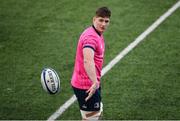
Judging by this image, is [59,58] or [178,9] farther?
[178,9]

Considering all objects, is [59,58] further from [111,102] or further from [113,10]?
[113,10]

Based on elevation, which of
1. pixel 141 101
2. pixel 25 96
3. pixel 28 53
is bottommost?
pixel 141 101

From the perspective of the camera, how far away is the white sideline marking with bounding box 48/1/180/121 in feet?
26.5

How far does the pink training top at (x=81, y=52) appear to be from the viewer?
598cm

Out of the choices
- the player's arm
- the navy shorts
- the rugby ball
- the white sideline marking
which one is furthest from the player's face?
the white sideline marking

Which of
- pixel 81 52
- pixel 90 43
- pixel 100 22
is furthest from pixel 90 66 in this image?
pixel 100 22

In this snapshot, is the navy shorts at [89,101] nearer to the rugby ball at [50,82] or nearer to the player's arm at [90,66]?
the player's arm at [90,66]

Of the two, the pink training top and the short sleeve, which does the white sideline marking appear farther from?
the short sleeve

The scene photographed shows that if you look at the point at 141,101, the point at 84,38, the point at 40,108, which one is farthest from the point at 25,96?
the point at 84,38

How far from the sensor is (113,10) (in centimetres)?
1241

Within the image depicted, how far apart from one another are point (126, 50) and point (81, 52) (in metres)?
4.24

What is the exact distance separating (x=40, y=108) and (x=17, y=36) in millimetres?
3575

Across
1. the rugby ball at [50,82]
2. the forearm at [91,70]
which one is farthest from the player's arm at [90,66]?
the rugby ball at [50,82]

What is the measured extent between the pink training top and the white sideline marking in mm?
1757
